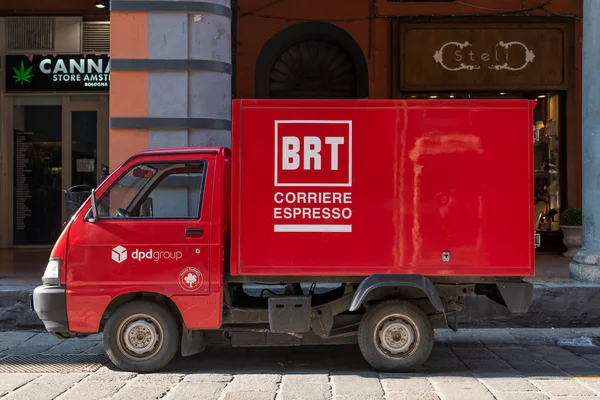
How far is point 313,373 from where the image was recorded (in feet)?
20.2

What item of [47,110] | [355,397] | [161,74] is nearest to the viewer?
[355,397]

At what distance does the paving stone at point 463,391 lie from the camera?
5.31 meters

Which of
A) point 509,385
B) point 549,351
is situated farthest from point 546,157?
point 509,385

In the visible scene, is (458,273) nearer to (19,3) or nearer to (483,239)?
(483,239)

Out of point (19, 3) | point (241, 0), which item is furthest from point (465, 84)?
point (19, 3)

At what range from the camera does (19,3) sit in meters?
13.1

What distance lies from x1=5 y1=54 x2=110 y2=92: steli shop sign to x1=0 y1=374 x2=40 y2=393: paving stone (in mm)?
8300

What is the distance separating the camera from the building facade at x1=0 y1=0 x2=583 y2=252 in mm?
12469

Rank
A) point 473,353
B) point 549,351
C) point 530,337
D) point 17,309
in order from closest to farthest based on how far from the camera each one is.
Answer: point 473,353
point 549,351
point 530,337
point 17,309

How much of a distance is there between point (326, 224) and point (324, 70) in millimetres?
7305

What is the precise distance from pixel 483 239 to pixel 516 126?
43.0 inches

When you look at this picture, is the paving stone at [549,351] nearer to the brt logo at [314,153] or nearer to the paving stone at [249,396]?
the brt logo at [314,153]

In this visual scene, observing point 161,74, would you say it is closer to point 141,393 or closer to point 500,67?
point 141,393

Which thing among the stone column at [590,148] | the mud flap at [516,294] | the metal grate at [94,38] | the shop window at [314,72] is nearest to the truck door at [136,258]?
the mud flap at [516,294]
